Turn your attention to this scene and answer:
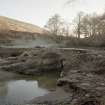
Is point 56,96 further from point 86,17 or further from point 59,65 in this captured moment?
point 86,17

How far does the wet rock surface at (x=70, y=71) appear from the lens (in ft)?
22.4

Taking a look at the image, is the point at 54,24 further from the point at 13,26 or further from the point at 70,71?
the point at 70,71

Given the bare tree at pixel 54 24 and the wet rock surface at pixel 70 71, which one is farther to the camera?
the bare tree at pixel 54 24

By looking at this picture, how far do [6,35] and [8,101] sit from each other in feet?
149

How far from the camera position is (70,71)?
460 inches

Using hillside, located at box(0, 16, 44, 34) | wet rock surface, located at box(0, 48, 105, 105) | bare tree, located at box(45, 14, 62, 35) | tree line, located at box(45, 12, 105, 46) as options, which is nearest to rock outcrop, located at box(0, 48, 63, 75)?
wet rock surface, located at box(0, 48, 105, 105)

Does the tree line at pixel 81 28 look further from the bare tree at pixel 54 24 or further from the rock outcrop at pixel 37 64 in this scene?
the rock outcrop at pixel 37 64

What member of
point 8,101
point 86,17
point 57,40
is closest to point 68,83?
point 8,101

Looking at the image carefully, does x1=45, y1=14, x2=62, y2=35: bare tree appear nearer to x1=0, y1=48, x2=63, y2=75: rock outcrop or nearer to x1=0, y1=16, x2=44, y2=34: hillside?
x1=0, y1=16, x2=44, y2=34: hillside

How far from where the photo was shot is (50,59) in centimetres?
1612

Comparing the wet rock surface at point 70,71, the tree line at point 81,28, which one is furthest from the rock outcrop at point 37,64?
the tree line at point 81,28

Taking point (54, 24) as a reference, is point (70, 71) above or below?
below

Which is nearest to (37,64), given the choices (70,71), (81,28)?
(70,71)

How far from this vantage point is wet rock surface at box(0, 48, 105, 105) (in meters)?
6.83
